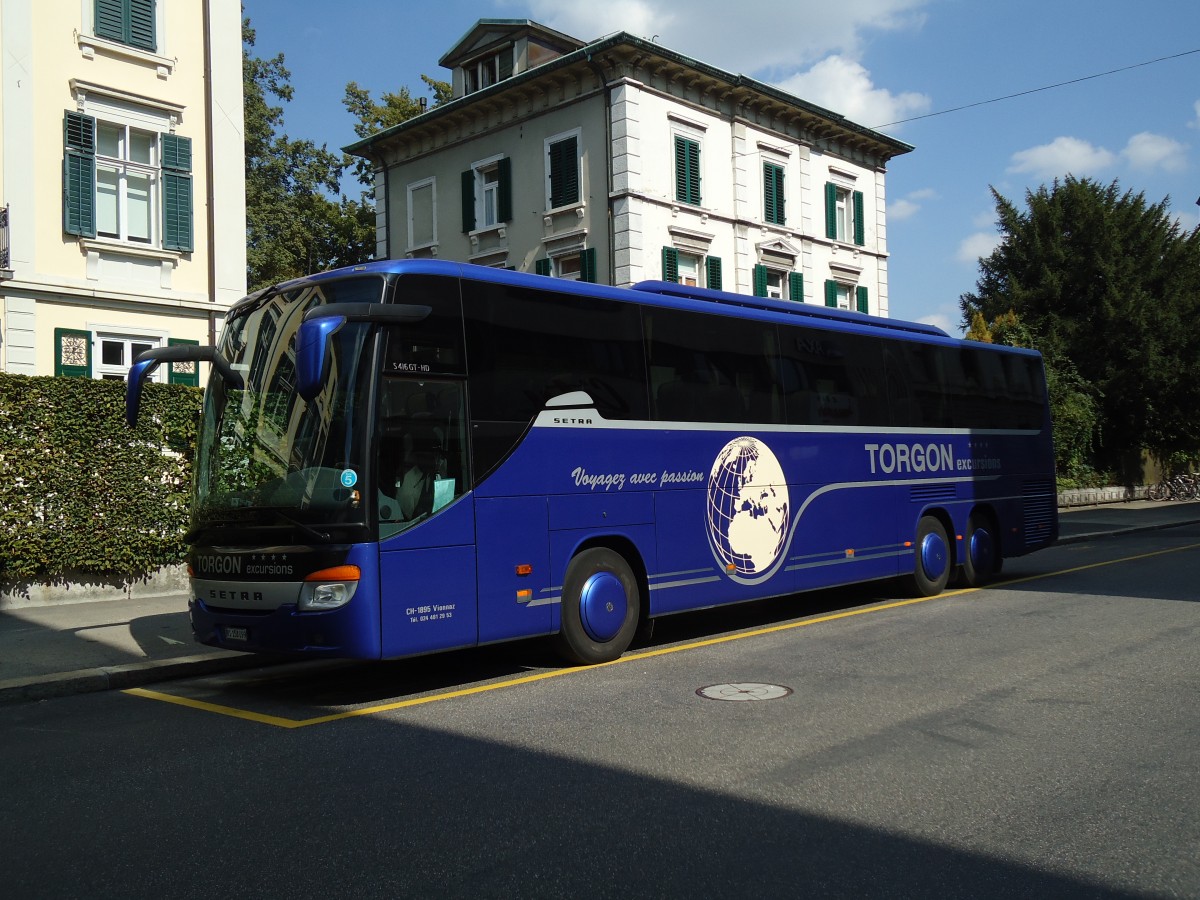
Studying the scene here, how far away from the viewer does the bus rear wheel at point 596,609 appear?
9414 millimetres

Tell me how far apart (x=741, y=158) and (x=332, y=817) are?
85.1ft

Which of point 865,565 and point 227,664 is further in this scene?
point 865,565

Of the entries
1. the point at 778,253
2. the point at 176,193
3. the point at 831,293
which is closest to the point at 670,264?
the point at 778,253

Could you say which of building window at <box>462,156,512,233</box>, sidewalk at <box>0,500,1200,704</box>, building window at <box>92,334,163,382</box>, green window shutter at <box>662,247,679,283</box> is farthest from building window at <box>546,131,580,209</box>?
sidewalk at <box>0,500,1200,704</box>

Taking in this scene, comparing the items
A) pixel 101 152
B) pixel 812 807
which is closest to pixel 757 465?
pixel 812 807

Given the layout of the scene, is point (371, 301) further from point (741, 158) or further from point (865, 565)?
point (741, 158)

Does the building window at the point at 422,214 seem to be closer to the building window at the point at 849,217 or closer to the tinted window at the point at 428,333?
the building window at the point at 849,217

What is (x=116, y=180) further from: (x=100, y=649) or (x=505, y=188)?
(x=505, y=188)

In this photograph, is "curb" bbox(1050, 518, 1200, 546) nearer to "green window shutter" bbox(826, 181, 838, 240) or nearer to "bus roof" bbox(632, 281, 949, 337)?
"bus roof" bbox(632, 281, 949, 337)

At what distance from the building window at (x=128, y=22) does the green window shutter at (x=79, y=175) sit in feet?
5.76

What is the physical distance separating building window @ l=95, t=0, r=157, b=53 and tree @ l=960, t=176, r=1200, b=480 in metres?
29.7

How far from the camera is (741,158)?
95.0 feet

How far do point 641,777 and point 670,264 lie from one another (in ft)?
72.2

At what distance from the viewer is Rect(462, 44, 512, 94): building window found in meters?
30.5
